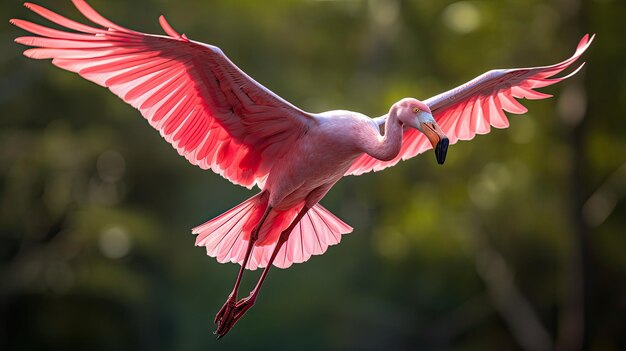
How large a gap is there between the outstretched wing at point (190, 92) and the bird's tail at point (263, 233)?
0.61ft

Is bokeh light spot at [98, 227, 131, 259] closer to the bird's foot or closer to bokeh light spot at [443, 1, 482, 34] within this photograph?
bokeh light spot at [443, 1, 482, 34]

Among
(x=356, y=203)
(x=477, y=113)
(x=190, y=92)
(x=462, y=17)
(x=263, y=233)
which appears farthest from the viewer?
(x=356, y=203)

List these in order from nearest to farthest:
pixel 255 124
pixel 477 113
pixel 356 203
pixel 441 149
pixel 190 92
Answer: pixel 441 149
pixel 190 92
pixel 255 124
pixel 477 113
pixel 356 203

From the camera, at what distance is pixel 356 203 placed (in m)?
15.3

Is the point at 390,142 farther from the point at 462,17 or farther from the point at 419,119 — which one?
the point at 462,17

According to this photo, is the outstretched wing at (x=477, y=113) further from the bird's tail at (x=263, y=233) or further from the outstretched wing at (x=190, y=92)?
the outstretched wing at (x=190, y=92)

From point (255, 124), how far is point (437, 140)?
1087mm

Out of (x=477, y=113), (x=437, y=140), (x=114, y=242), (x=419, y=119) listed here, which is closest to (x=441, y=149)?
(x=437, y=140)

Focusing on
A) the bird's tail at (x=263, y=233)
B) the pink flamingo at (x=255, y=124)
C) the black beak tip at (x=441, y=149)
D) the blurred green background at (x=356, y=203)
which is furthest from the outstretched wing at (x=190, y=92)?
the blurred green background at (x=356, y=203)

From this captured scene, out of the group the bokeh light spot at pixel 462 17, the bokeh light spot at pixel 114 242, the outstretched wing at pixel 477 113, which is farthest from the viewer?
the bokeh light spot at pixel 114 242

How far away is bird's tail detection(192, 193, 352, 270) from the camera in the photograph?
5.62 m

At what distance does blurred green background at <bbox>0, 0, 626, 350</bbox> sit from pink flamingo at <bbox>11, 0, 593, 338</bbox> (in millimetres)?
7048

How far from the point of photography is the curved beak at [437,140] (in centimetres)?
450

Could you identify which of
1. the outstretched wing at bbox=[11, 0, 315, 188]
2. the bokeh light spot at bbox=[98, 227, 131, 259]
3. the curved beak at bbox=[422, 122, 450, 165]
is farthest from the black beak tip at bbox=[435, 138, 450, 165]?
the bokeh light spot at bbox=[98, 227, 131, 259]
